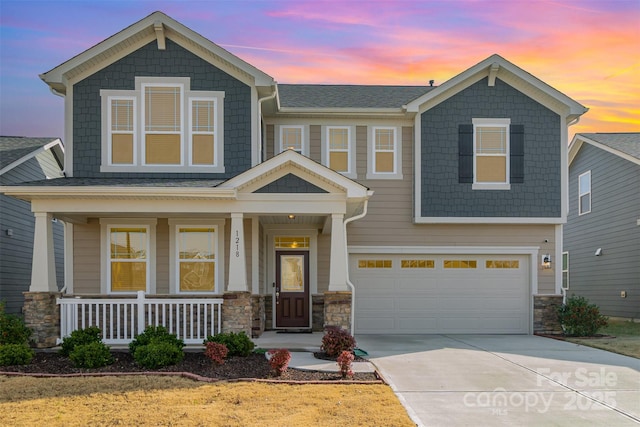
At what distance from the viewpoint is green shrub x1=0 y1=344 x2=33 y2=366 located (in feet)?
34.2

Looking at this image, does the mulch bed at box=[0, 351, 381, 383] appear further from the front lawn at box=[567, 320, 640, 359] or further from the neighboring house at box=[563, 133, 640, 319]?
the neighboring house at box=[563, 133, 640, 319]

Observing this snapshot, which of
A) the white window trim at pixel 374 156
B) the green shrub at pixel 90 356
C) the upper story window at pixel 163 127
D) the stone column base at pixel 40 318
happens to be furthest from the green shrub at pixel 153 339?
the white window trim at pixel 374 156

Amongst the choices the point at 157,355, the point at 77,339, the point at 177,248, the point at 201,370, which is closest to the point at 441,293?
the point at 177,248

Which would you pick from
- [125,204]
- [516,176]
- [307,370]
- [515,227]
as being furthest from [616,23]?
[125,204]

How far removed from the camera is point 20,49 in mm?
15609

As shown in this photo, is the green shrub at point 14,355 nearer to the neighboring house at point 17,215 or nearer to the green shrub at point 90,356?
the green shrub at point 90,356

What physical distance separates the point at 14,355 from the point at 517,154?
12383mm

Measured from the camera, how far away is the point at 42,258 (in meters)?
12.6

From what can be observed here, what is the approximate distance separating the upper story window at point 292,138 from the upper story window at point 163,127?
2616 millimetres

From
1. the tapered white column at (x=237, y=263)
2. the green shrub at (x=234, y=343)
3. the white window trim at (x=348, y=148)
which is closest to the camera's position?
the green shrub at (x=234, y=343)

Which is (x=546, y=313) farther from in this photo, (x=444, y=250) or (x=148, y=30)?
(x=148, y=30)

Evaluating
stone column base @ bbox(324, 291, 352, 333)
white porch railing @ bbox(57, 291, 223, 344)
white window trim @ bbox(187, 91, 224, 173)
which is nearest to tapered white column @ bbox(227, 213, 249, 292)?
white porch railing @ bbox(57, 291, 223, 344)

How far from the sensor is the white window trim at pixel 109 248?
14297 millimetres

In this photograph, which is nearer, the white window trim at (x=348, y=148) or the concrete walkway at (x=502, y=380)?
the concrete walkway at (x=502, y=380)
